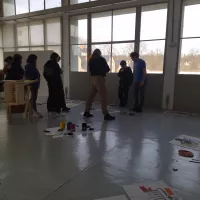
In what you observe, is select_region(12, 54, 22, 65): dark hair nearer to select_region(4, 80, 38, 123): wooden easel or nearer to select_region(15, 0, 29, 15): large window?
select_region(4, 80, 38, 123): wooden easel

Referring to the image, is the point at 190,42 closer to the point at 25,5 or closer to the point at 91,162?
the point at 91,162

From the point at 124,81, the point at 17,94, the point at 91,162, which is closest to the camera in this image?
the point at 91,162

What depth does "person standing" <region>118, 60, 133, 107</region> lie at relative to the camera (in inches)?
215

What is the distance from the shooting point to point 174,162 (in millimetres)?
2318

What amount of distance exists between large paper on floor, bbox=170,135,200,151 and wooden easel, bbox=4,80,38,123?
9.16 feet

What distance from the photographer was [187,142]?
291cm

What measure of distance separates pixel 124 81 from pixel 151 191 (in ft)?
13.1

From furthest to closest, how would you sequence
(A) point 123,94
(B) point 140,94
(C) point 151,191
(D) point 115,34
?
(D) point 115,34 < (A) point 123,94 < (B) point 140,94 < (C) point 151,191

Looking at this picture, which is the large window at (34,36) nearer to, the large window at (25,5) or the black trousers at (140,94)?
the large window at (25,5)

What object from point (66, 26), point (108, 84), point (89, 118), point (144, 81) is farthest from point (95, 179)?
point (66, 26)

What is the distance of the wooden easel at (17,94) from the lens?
3.77 metres

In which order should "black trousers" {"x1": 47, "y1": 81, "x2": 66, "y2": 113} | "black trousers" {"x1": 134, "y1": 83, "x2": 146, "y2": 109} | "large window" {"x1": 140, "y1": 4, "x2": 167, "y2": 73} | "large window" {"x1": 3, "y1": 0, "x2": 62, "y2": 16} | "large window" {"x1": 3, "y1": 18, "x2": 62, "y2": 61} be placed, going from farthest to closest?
"large window" {"x1": 3, "y1": 18, "x2": 62, "y2": 61}
"large window" {"x1": 3, "y1": 0, "x2": 62, "y2": 16}
"large window" {"x1": 140, "y1": 4, "x2": 167, "y2": 73}
"black trousers" {"x1": 134, "y1": 83, "x2": 146, "y2": 109}
"black trousers" {"x1": 47, "y1": 81, "x2": 66, "y2": 113}

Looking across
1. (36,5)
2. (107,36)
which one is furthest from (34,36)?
(107,36)

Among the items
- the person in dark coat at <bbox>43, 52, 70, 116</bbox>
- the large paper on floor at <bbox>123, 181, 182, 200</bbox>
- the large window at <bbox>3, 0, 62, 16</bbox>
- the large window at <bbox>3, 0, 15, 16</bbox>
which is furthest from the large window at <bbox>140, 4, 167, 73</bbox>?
the large window at <bbox>3, 0, 15, 16</bbox>
